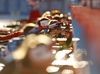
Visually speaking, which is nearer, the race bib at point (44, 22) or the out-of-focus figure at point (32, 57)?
the out-of-focus figure at point (32, 57)

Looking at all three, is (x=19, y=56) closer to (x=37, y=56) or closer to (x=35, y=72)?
(x=37, y=56)

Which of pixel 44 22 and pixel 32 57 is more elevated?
pixel 44 22

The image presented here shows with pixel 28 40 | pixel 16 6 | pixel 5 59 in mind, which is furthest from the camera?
pixel 16 6

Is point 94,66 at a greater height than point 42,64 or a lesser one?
greater

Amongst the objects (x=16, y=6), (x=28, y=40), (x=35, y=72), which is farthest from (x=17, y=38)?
(x=16, y=6)

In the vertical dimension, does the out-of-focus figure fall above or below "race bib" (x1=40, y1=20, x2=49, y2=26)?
below

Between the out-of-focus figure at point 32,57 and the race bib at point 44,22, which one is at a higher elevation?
the race bib at point 44,22

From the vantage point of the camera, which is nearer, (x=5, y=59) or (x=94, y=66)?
(x=94, y=66)

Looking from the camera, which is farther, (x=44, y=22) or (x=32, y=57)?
(x=44, y=22)

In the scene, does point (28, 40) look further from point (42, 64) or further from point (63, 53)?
point (42, 64)

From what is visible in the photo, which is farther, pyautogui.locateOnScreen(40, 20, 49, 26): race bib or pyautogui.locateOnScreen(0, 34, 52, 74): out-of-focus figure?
pyautogui.locateOnScreen(40, 20, 49, 26): race bib

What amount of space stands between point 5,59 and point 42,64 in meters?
0.33

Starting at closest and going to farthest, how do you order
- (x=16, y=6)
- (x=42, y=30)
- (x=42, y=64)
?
(x=42, y=64), (x=42, y=30), (x=16, y=6)

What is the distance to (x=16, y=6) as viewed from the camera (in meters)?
10.3
